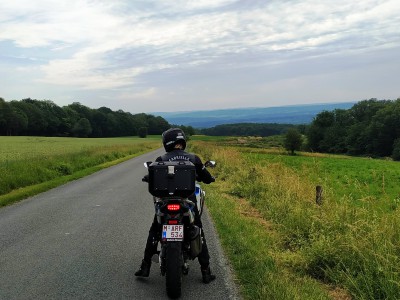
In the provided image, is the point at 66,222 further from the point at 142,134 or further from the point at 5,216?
the point at 142,134

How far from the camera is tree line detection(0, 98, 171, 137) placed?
87500 millimetres

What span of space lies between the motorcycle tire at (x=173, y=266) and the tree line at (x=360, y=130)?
81799 mm

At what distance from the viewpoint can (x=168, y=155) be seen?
4.66 metres

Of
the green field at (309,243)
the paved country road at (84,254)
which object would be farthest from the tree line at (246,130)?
the paved country road at (84,254)

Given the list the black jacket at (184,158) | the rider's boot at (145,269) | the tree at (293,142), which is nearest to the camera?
the black jacket at (184,158)

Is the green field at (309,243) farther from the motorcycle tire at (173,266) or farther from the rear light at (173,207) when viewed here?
A: the rear light at (173,207)

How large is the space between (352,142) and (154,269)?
322 ft

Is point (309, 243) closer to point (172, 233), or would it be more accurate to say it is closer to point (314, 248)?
point (314, 248)

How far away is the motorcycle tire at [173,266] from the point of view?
13.4ft

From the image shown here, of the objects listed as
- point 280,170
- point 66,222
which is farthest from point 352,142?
point 66,222

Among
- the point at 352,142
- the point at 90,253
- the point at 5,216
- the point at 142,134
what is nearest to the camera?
the point at 90,253

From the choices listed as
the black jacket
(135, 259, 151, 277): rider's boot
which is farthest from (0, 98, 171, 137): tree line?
the black jacket

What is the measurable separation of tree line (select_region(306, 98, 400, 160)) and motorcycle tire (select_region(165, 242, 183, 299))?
268 ft

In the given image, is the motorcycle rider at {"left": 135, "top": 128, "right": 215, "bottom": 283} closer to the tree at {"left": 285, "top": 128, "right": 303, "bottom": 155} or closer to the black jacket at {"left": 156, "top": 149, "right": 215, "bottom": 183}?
the black jacket at {"left": 156, "top": 149, "right": 215, "bottom": 183}
